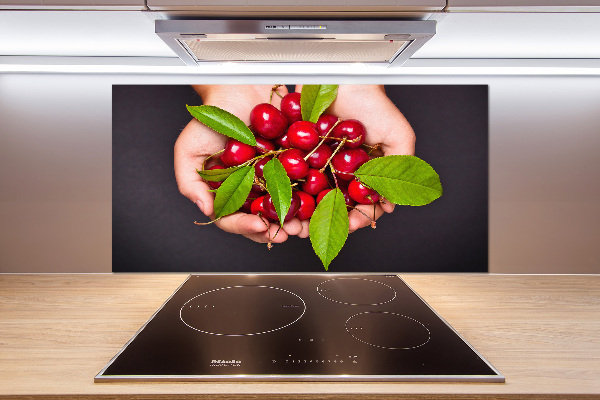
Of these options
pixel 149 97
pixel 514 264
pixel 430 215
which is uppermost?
pixel 149 97

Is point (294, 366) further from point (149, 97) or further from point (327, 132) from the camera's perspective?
point (149, 97)

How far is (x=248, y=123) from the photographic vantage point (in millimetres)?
1165

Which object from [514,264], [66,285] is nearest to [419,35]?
[514,264]

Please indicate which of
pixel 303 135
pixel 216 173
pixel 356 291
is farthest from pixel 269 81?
pixel 356 291

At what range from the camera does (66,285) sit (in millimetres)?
1098

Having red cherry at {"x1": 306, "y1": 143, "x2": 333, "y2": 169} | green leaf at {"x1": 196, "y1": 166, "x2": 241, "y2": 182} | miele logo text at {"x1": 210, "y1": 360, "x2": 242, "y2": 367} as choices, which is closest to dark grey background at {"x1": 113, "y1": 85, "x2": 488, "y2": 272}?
green leaf at {"x1": 196, "y1": 166, "x2": 241, "y2": 182}

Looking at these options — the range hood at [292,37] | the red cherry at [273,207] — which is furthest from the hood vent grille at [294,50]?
the red cherry at [273,207]

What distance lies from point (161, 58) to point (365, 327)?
0.87 m

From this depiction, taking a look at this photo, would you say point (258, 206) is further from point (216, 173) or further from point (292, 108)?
point (292, 108)

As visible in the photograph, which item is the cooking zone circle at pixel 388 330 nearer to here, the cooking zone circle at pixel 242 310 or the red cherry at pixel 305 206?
the cooking zone circle at pixel 242 310

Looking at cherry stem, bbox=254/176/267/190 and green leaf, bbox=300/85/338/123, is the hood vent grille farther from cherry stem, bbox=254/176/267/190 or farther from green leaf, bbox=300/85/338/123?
cherry stem, bbox=254/176/267/190

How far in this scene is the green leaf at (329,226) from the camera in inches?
42.3

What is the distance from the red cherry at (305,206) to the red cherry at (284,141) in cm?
14

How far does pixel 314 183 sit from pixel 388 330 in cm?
44
